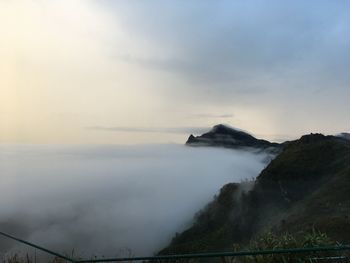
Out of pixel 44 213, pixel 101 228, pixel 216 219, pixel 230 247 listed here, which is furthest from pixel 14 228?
pixel 230 247

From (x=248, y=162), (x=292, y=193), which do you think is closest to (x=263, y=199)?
(x=292, y=193)

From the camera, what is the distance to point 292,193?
1629 inches

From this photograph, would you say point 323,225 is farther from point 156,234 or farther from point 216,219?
point 156,234

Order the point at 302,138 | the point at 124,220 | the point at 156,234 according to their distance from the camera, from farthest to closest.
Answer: the point at 124,220, the point at 156,234, the point at 302,138

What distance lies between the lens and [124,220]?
488ft

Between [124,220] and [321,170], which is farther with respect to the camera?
[124,220]

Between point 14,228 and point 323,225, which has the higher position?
point 323,225

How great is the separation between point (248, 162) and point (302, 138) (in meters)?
91.5

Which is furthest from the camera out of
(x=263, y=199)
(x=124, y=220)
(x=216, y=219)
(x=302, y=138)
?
(x=124, y=220)

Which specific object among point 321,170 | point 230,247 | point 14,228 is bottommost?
point 14,228

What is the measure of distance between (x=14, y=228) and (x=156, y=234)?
69514mm

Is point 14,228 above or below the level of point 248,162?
below

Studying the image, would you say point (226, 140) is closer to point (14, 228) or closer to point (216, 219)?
point (14, 228)

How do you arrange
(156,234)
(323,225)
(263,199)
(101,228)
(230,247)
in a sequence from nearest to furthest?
(323,225), (230,247), (263,199), (156,234), (101,228)
